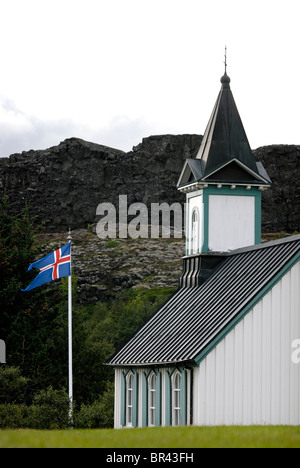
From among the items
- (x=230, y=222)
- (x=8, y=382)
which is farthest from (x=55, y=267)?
(x=230, y=222)

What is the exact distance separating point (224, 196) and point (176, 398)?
8979 mm

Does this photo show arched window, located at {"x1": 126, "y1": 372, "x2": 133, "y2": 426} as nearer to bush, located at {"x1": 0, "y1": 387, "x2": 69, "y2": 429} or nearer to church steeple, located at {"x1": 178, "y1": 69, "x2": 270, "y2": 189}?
bush, located at {"x1": 0, "y1": 387, "x2": 69, "y2": 429}

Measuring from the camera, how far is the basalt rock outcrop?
178m

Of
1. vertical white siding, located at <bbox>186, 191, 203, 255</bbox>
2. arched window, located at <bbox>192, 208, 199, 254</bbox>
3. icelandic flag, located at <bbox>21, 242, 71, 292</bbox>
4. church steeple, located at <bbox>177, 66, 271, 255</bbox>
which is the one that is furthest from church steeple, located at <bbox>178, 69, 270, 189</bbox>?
icelandic flag, located at <bbox>21, 242, 71, 292</bbox>

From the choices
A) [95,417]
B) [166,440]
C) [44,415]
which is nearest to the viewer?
[166,440]

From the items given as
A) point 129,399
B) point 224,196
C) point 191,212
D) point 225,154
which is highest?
point 225,154

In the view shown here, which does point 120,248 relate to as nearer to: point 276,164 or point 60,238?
point 60,238

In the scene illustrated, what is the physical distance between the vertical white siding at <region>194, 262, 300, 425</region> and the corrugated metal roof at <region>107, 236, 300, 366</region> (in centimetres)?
51

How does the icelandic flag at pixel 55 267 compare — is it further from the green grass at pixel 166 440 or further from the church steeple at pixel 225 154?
the green grass at pixel 166 440

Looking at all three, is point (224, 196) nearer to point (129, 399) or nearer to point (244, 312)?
point (129, 399)

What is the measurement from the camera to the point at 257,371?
29.9 meters

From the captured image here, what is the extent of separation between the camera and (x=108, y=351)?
195 feet

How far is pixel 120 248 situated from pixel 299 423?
112 meters
